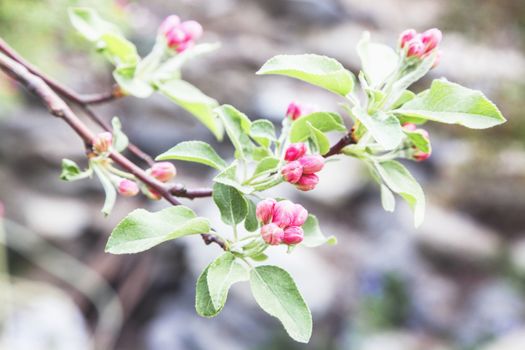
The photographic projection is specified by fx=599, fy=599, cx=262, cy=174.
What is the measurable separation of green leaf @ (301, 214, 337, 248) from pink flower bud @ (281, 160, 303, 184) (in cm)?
6

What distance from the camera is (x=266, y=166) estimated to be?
15.8 inches

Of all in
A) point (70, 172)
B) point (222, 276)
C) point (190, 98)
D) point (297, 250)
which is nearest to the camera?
point (222, 276)

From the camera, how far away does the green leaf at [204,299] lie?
0.36 metres

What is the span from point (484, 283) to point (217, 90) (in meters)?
1.98

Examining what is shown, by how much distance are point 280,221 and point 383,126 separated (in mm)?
87

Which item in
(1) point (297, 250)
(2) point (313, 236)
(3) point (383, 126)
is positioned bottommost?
(1) point (297, 250)

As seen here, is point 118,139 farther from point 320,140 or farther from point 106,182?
point 320,140

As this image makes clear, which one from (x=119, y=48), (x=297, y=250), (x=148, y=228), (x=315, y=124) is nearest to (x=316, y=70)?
(x=315, y=124)

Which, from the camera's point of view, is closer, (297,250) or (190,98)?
(190,98)

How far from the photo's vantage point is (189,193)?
0.42m

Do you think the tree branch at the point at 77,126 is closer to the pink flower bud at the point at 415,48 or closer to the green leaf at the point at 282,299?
the green leaf at the point at 282,299

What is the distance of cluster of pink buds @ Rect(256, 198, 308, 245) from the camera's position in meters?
0.37

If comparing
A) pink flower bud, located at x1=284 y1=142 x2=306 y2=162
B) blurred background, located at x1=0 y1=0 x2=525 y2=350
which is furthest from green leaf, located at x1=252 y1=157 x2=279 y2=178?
blurred background, located at x1=0 y1=0 x2=525 y2=350

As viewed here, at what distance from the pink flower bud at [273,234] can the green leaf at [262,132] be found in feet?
0.27
